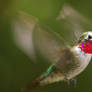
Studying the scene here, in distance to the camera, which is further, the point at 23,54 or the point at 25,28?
the point at 23,54

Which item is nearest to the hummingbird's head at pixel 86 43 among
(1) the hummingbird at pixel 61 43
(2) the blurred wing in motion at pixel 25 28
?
(1) the hummingbird at pixel 61 43

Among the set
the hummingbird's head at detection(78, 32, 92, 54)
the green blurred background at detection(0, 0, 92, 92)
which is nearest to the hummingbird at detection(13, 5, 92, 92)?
the hummingbird's head at detection(78, 32, 92, 54)

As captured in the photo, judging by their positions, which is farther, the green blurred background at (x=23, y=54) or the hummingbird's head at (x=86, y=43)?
the green blurred background at (x=23, y=54)

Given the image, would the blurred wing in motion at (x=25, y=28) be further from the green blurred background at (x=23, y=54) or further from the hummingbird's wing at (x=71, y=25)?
the green blurred background at (x=23, y=54)

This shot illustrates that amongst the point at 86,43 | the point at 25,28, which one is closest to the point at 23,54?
the point at 25,28

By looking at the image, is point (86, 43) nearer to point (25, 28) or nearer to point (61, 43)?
point (61, 43)

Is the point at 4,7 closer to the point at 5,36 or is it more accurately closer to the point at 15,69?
the point at 5,36

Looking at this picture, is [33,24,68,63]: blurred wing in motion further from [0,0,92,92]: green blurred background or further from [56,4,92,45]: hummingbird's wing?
[0,0,92,92]: green blurred background
